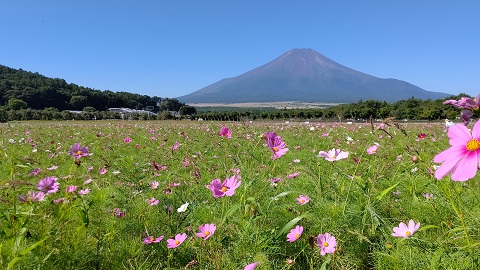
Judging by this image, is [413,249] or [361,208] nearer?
[413,249]

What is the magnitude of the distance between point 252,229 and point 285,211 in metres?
0.46

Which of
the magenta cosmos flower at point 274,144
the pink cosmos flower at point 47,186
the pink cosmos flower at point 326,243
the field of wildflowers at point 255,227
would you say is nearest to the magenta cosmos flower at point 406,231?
the field of wildflowers at point 255,227

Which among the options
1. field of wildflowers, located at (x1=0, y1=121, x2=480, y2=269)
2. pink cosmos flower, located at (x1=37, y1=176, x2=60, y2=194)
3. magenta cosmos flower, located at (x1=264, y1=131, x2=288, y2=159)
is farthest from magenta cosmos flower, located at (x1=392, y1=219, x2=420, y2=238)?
pink cosmos flower, located at (x1=37, y1=176, x2=60, y2=194)

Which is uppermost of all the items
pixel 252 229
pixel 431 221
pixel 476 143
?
pixel 476 143

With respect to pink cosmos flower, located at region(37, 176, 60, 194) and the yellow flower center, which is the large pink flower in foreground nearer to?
the yellow flower center

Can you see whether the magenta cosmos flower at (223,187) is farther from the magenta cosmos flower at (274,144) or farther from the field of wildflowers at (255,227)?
the magenta cosmos flower at (274,144)

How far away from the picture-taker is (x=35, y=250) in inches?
63.4

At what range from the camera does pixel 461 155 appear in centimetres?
79

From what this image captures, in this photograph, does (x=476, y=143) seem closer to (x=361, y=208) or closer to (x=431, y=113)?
(x=361, y=208)

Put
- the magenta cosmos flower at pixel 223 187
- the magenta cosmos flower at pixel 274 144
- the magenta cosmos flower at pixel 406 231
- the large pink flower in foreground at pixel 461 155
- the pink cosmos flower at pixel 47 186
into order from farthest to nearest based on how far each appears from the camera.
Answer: the pink cosmos flower at pixel 47 186, the magenta cosmos flower at pixel 274 144, the magenta cosmos flower at pixel 223 187, the magenta cosmos flower at pixel 406 231, the large pink flower in foreground at pixel 461 155

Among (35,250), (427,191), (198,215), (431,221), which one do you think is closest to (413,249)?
(431,221)

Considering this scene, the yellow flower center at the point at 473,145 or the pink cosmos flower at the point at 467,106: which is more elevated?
the pink cosmos flower at the point at 467,106

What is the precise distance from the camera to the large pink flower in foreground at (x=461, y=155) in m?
0.73

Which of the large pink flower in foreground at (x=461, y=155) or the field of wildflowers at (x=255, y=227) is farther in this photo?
the field of wildflowers at (x=255, y=227)
